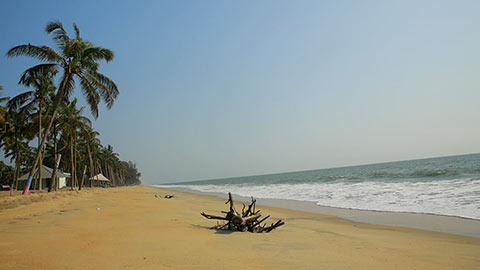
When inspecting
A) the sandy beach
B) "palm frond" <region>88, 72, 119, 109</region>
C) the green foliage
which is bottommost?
the sandy beach

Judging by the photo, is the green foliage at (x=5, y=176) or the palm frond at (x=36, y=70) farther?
the green foliage at (x=5, y=176)

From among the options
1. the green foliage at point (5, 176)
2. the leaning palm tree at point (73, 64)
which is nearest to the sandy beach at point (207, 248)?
the leaning palm tree at point (73, 64)

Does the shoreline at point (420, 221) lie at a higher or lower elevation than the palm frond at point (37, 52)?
lower

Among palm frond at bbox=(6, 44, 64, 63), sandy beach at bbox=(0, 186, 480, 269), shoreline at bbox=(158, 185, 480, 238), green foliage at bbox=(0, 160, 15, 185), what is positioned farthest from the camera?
green foliage at bbox=(0, 160, 15, 185)

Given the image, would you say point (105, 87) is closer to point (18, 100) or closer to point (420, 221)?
point (18, 100)

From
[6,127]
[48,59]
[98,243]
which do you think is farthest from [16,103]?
[98,243]

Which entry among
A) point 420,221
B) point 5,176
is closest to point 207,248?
point 420,221

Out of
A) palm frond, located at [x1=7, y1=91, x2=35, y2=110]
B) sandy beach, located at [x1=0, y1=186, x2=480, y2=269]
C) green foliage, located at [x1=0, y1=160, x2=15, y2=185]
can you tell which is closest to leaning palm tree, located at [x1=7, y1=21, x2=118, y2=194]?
palm frond, located at [x1=7, y1=91, x2=35, y2=110]

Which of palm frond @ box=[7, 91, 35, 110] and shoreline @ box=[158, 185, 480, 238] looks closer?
shoreline @ box=[158, 185, 480, 238]

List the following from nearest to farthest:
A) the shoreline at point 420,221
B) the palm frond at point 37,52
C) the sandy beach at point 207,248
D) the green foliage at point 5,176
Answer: the sandy beach at point 207,248
the shoreline at point 420,221
the palm frond at point 37,52
the green foliage at point 5,176

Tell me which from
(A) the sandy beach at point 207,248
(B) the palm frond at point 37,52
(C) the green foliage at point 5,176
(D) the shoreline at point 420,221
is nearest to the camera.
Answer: (A) the sandy beach at point 207,248

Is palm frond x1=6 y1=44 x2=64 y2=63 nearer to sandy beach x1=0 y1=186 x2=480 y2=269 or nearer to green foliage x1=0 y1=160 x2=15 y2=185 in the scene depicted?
sandy beach x1=0 y1=186 x2=480 y2=269

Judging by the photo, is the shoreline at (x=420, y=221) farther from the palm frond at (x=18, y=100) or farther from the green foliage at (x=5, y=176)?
the green foliage at (x=5, y=176)

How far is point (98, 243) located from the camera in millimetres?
4461
